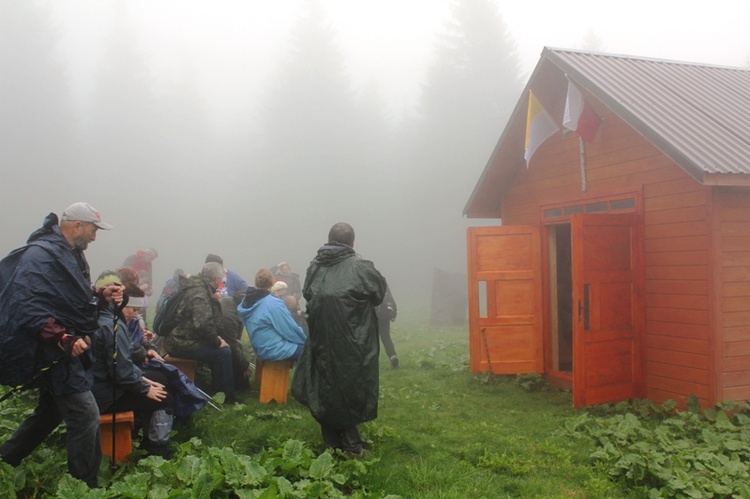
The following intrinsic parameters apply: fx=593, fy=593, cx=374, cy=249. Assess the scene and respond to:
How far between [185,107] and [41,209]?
53.8 ft

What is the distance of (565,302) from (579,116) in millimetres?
3577

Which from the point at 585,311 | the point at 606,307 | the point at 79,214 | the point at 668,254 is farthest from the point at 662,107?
the point at 79,214

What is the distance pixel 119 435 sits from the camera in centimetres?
480

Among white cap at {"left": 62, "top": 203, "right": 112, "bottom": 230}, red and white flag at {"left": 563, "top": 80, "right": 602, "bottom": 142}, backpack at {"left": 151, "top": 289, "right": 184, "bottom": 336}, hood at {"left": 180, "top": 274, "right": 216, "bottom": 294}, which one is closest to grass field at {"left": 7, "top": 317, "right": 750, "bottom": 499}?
backpack at {"left": 151, "top": 289, "right": 184, "bottom": 336}

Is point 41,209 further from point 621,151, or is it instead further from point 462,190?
point 621,151

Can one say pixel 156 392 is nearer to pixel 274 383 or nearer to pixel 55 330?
pixel 55 330

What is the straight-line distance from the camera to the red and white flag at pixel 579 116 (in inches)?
307

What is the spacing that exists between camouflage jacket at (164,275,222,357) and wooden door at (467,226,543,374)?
4.07 m

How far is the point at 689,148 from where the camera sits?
628 cm

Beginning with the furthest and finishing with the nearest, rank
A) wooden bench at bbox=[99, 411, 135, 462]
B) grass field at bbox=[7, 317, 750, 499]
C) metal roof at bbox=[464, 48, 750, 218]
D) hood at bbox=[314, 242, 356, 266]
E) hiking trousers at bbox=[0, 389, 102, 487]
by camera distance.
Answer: metal roof at bbox=[464, 48, 750, 218], hood at bbox=[314, 242, 356, 266], wooden bench at bbox=[99, 411, 135, 462], grass field at bbox=[7, 317, 750, 499], hiking trousers at bbox=[0, 389, 102, 487]

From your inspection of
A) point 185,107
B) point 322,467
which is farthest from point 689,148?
point 185,107

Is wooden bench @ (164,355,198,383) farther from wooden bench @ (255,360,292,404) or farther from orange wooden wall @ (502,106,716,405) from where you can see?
orange wooden wall @ (502,106,716,405)

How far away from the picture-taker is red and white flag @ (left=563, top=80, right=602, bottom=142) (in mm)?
7797

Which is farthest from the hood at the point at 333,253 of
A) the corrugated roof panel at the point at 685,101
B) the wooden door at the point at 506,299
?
the wooden door at the point at 506,299
